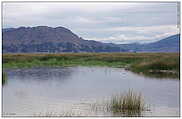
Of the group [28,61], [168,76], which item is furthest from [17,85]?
[168,76]

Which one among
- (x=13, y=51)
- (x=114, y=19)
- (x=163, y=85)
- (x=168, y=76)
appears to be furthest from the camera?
(x=163, y=85)

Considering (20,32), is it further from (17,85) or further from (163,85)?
(163,85)

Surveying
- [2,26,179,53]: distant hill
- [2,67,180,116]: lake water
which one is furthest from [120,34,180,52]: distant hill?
[2,67,180,116]: lake water

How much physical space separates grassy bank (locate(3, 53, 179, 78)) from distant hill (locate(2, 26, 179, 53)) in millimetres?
131

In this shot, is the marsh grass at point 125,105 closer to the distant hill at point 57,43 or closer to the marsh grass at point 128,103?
the marsh grass at point 128,103

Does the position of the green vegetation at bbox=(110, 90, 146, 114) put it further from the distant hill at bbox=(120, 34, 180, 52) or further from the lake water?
the distant hill at bbox=(120, 34, 180, 52)

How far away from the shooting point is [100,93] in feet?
25.2

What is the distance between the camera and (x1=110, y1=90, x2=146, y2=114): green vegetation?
6.79 meters

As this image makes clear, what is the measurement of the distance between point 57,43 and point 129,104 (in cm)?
143

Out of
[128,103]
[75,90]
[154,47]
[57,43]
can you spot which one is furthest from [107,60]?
[128,103]

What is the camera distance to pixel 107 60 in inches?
320

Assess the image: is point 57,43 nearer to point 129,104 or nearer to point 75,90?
point 75,90

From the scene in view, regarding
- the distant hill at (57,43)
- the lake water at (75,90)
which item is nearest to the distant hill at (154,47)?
the distant hill at (57,43)

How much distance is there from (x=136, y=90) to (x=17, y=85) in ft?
5.95
